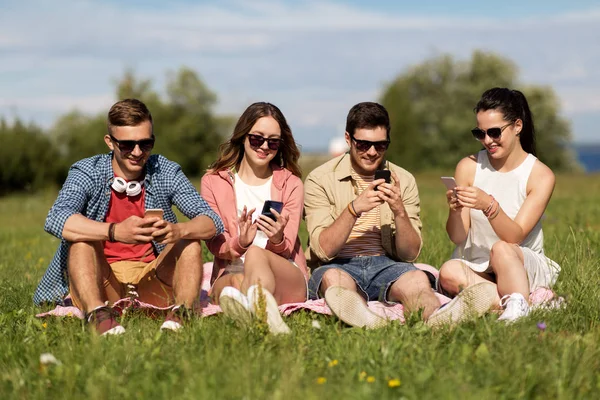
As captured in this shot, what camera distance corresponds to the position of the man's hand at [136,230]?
4648mm

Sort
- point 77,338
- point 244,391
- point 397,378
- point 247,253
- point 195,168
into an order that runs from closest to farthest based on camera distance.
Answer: point 244,391, point 397,378, point 77,338, point 247,253, point 195,168

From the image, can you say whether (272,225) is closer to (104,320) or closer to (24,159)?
(104,320)

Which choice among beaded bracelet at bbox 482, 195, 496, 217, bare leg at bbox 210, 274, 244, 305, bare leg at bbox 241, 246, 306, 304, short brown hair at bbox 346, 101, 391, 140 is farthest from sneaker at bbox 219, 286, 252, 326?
beaded bracelet at bbox 482, 195, 496, 217

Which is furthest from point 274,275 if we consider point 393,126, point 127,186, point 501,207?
point 393,126

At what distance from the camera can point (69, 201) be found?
497 centimetres

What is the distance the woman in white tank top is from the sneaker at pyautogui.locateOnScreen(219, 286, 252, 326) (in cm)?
159

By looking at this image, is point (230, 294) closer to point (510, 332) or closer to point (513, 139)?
point (510, 332)

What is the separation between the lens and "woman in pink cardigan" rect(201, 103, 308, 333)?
4957 mm

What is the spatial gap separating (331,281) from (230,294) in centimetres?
95

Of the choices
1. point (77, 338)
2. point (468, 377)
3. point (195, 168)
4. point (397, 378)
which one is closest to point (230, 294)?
point (77, 338)

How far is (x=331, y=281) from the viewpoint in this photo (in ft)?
16.6

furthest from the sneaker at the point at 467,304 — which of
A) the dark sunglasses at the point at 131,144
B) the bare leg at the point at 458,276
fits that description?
the dark sunglasses at the point at 131,144

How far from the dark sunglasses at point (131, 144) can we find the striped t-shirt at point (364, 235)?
1517 millimetres

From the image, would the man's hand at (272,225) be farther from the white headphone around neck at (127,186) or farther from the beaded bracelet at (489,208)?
the beaded bracelet at (489,208)
